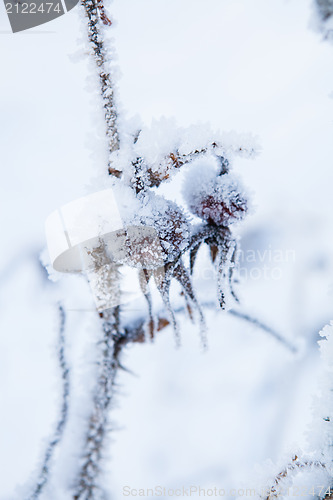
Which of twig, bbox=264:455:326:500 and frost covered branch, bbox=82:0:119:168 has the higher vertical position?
frost covered branch, bbox=82:0:119:168

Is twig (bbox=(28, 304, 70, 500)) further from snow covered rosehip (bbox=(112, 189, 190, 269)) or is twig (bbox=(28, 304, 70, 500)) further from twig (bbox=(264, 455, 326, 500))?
twig (bbox=(264, 455, 326, 500))

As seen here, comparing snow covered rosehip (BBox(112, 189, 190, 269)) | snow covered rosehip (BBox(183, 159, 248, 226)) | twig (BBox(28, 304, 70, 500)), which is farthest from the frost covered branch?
twig (BBox(28, 304, 70, 500))

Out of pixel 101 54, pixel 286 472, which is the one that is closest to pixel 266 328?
pixel 286 472

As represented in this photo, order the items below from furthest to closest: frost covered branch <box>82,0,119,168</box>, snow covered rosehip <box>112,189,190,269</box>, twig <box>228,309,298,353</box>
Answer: twig <box>228,309,298,353</box> → snow covered rosehip <box>112,189,190,269</box> → frost covered branch <box>82,0,119,168</box>

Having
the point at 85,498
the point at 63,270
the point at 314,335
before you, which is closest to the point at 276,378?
the point at 314,335

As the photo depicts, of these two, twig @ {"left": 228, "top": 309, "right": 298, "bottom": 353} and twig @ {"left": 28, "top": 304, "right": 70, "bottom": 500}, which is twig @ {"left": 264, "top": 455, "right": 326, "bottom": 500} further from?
twig @ {"left": 28, "top": 304, "right": 70, "bottom": 500}

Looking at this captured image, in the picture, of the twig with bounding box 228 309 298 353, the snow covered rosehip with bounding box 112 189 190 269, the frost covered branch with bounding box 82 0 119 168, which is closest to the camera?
the frost covered branch with bounding box 82 0 119 168

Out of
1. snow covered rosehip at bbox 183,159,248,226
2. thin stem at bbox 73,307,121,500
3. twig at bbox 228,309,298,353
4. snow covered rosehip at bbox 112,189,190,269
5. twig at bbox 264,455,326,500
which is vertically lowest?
twig at bbox 264,455,326,500

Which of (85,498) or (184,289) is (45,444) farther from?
(184,289)

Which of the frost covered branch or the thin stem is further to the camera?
the thin stem
